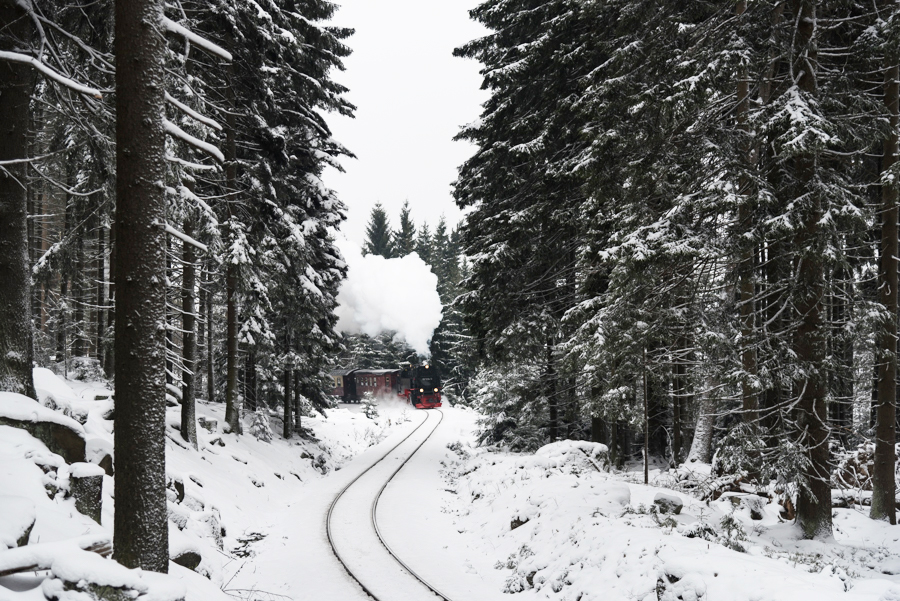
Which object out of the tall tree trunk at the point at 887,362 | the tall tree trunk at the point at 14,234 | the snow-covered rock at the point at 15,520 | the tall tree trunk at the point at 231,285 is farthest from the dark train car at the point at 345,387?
the snow-covered rock at the point at 15,520

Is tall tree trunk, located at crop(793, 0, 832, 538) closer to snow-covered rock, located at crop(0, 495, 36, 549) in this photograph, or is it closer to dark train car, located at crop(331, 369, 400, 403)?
snow-covered rock, located at crop(0, 495, 36, 549)

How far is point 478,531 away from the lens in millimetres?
11422

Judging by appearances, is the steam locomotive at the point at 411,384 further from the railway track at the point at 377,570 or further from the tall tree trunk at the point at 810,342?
the tall tree trunk at the point at 810,342

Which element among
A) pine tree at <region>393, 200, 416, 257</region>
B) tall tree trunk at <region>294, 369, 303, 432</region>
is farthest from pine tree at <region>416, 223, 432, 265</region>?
tall tree trunk at <region>294, 369, 303, 432</region>

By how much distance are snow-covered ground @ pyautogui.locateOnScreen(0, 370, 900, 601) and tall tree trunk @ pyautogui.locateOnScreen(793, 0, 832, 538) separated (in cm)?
57

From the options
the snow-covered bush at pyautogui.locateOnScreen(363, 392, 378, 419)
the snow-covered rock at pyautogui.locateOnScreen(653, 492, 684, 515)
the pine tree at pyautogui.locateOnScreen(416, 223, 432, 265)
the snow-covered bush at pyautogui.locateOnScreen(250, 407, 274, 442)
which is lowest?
the snow-covered bush at pyautogui.locateOnScreen(363, 392, 378, 419)

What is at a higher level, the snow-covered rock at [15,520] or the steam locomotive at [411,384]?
the snow-covered rock at [15,520]

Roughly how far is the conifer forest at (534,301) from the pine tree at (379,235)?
2377 inches

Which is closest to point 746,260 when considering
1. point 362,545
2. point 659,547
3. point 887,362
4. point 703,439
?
point 887,362

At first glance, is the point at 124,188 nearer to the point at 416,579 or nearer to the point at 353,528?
the point at 416,579

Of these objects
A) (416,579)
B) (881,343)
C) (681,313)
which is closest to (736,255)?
(681,313)

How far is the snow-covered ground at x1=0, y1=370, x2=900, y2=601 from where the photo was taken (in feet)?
18.5

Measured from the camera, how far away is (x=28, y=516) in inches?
194

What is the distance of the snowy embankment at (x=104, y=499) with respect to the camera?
14.6ft
